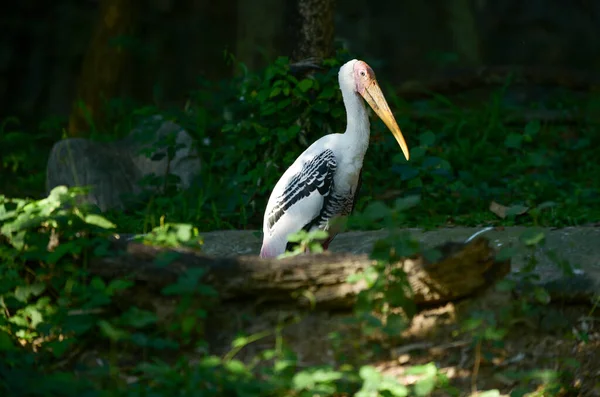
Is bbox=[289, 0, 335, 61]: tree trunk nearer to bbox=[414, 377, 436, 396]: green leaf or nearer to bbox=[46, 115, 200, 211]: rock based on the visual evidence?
bbox=[46, 115, 200, 211]: rock

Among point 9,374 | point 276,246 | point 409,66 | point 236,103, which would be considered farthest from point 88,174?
point 409,66

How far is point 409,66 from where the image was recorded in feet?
38.5

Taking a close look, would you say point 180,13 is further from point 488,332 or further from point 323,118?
point 488,332

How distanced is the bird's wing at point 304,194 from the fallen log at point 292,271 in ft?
3.77

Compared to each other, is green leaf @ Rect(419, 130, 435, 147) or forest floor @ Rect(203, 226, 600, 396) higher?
green leaf @ Rect(419, 130, 435, 147)

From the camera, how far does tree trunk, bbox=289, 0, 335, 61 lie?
249 inches

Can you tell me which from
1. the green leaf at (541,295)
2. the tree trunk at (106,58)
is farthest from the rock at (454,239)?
the tree trunk at (106,58)

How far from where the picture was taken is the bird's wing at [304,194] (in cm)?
472

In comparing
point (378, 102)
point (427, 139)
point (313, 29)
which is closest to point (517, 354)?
point (378, 102)

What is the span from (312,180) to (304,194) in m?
0.08

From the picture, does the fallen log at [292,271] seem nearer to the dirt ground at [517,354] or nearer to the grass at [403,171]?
the dirt ground at [517,354]

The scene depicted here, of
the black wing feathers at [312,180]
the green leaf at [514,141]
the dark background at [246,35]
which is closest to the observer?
the black wing feathers at [312,180]

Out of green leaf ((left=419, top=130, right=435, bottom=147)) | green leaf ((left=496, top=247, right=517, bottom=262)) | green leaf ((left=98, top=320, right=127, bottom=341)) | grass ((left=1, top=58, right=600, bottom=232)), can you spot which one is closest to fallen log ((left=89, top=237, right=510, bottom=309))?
green leaf ((left=496, top=247, right=517, bottom=262))

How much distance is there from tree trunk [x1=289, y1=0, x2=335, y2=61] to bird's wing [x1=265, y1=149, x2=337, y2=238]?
1691 millimetres
